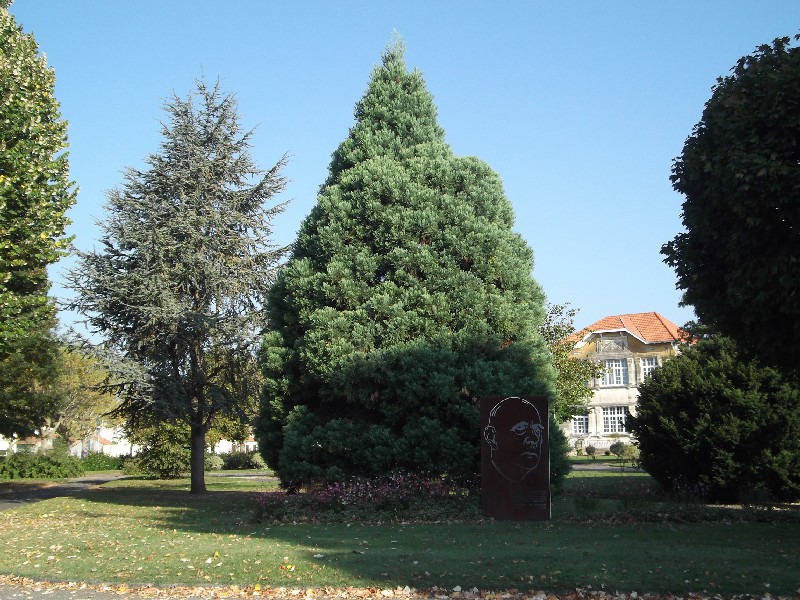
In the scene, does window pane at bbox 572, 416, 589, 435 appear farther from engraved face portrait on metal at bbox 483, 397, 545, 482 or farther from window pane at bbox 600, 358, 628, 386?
engraved face portrait on metal at bbox 483, 397, 545, 482

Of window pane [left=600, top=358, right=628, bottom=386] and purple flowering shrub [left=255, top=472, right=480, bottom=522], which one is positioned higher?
window pane [left=600, top=358, right=628, bottom=386]

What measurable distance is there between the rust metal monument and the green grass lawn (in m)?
0.55

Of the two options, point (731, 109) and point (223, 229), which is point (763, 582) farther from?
point (223, 229)

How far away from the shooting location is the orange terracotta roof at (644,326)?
192ft

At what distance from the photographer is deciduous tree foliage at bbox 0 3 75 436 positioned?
56.6ft

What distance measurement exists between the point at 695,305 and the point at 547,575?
5057mm

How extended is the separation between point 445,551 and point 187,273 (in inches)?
666

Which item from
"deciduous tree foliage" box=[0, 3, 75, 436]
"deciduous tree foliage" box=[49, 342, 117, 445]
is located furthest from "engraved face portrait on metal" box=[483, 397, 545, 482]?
"deciduous tree foliage" box=[49, 342, 117, 445]

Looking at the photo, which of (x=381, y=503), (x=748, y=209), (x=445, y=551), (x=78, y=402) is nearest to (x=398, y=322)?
(x=381, y=503)

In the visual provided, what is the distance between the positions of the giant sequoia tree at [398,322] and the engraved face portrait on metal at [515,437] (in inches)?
55.5

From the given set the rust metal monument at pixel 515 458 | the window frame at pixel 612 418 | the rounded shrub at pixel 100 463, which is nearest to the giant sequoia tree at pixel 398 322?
the rust metal monument at pixel 515 458

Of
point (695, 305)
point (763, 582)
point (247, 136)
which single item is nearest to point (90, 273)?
point (247, 136)

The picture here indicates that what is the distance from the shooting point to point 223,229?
25.6m

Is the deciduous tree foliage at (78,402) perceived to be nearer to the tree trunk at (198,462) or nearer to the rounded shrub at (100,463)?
the rounded shrub at (100,463)
